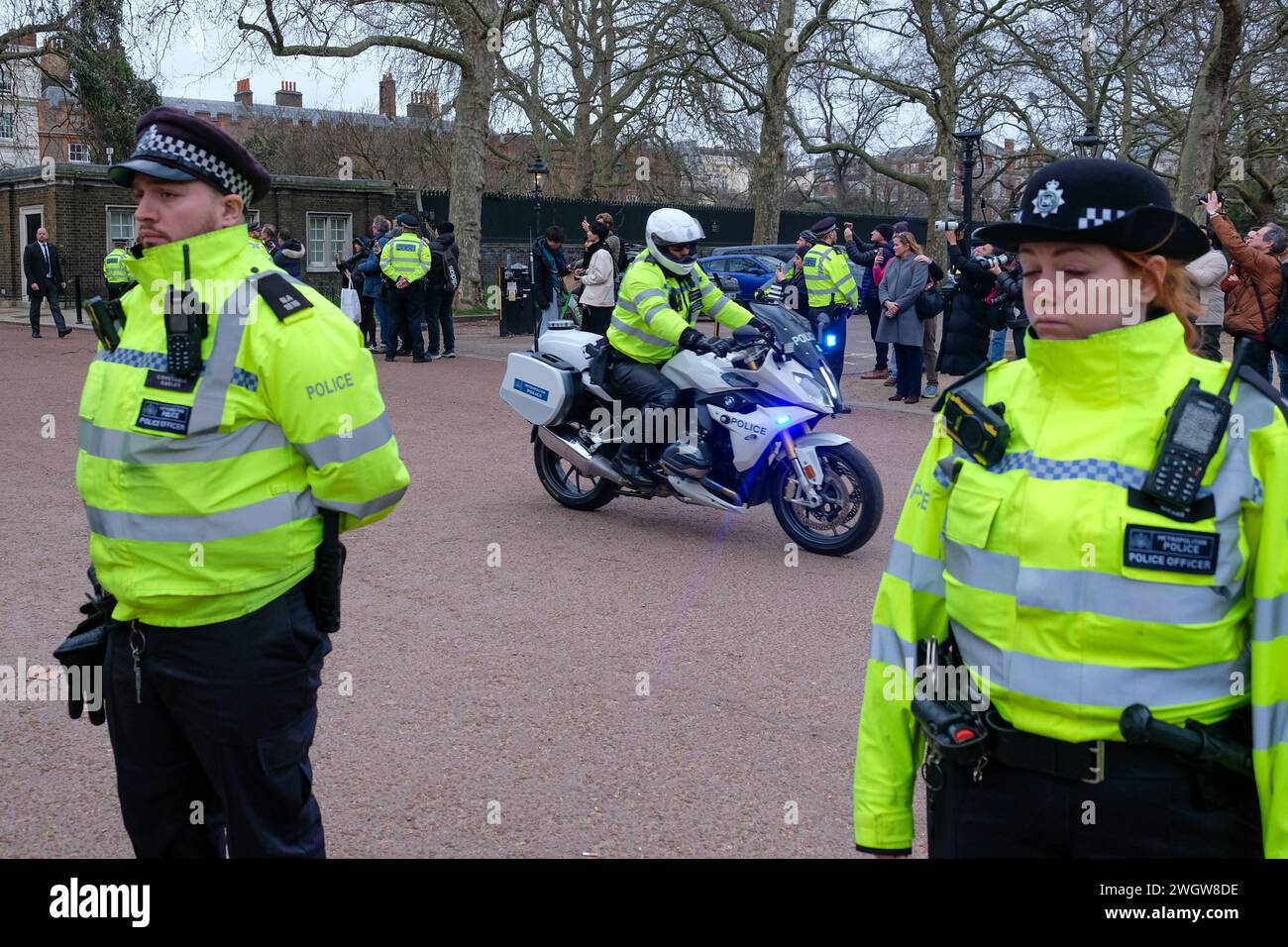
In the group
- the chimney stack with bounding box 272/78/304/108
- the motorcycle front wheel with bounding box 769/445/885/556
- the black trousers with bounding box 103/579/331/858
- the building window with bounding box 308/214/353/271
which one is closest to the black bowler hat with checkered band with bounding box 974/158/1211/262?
the black trousers with bounding box 103/579/331/858

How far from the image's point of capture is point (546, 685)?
206 inches

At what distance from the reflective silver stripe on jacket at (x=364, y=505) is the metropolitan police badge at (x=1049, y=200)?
4.73ft

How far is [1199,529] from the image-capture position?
2.01 meters

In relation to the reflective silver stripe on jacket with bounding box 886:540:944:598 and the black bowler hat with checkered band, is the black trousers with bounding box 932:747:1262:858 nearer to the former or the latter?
the reflective silver stripe on jacket with bounding box 886:540:944:598

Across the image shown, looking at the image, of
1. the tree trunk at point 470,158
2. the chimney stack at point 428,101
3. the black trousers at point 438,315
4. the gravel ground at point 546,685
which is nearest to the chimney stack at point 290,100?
the chimney stack at point 428,101

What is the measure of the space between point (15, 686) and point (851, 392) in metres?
11.2

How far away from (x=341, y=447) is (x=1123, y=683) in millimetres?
1609

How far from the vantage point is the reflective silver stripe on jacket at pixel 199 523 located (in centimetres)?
270

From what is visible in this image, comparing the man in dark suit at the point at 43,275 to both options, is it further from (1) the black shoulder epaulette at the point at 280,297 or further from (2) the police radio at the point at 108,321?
(1) the black shoulder epaulette at the point at 280,297

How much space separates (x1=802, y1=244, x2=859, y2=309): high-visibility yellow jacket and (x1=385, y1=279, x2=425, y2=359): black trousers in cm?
557

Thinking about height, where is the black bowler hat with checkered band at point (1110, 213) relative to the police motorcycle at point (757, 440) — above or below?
above

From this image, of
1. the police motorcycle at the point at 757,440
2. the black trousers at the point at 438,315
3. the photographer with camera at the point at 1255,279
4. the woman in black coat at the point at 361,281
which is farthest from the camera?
the woman in black coat at the point at 361,281

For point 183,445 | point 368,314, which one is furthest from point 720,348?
point 368,314
